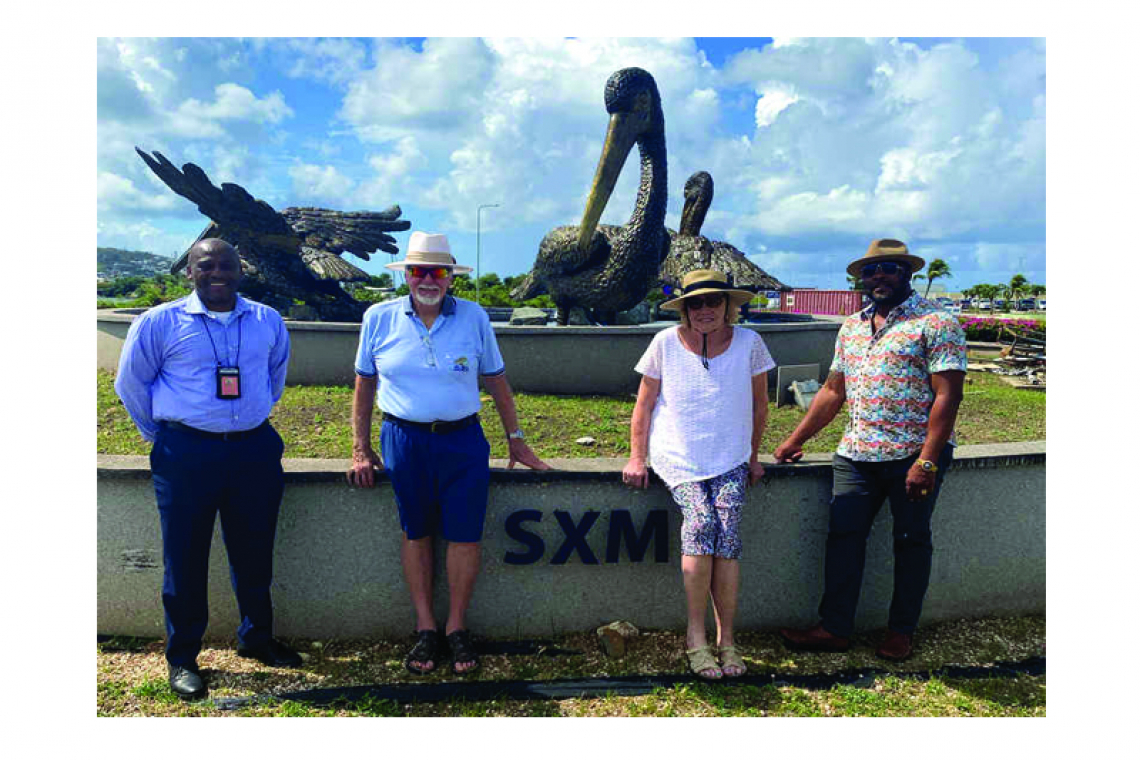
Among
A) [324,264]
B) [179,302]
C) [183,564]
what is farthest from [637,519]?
[324,264]

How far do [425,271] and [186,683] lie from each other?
6.39ft

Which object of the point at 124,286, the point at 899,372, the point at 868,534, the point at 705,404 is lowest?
the point at 868,534

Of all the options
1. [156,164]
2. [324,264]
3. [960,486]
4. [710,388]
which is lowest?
[960,486]

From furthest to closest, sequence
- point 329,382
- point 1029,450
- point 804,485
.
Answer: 1. point 329,382
2. point 1029,450
3. point 804,485

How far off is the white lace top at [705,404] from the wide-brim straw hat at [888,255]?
574 millimetres

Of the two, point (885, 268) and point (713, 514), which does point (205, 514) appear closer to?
point (713, 514)

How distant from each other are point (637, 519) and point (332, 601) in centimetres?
149

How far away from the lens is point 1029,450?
3.62 metres

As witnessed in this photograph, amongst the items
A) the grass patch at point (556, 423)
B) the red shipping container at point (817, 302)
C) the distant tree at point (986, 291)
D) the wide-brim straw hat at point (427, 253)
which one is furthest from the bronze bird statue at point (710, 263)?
the distant tree at point (986, 291)

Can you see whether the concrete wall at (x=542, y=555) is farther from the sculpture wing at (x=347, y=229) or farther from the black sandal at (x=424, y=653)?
the sculpture wing at (x=347, y=229)

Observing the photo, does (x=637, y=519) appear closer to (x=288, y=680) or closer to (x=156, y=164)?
(x=288, y=680)

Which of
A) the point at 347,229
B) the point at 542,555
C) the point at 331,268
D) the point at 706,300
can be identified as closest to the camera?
the point at 706,300

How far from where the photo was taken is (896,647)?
3.24 meters

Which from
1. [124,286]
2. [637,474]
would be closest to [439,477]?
[637,474]
